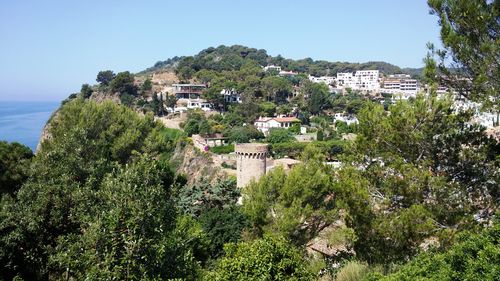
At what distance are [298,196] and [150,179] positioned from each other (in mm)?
8054

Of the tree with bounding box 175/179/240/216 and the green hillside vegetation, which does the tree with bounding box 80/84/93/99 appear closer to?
the tree with bounding box 175/179/240/216

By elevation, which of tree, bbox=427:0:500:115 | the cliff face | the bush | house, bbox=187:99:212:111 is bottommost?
the cliff face

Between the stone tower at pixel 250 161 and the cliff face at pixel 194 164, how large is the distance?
961 centimetres

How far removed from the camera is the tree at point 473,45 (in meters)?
8.04

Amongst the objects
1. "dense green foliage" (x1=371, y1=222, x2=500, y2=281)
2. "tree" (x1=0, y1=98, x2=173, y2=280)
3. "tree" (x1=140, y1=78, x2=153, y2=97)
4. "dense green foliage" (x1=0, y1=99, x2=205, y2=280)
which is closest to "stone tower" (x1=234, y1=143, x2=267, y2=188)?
"dense green foliage" (x1=0, y1=99, x2=205, y2=280)

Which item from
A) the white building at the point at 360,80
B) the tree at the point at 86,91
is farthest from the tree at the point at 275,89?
the white building at the point at 360,80

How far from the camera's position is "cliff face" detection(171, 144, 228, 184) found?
3431cm

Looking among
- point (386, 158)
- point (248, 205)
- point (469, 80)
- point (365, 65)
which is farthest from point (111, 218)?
point (365, 65)

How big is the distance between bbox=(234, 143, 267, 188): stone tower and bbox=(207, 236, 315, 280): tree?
14707mm

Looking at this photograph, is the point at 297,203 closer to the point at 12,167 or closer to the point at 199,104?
the point at 12,167

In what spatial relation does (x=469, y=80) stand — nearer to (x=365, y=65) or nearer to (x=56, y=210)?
(x=56, y=210)

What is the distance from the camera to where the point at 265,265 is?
25.7ft

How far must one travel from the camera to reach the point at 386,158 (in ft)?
33.8

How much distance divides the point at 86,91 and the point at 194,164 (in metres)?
48.2
